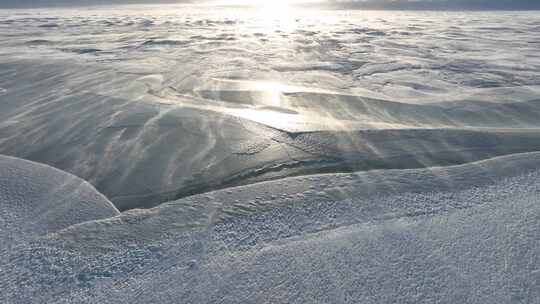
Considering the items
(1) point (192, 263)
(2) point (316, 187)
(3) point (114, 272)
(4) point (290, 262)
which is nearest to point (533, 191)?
(2) point (316, 187)

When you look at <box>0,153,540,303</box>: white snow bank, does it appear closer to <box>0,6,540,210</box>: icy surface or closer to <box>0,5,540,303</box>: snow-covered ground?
<box>0,5,540,303</box>: snow-covered ground

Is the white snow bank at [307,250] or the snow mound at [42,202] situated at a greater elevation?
the snow mound at [42,202]

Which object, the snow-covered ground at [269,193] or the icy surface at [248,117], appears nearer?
the snow-covered ground at [269,193]

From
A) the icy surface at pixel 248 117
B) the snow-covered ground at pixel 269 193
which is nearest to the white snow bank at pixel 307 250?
the snow-covered ground at pixel 269 193

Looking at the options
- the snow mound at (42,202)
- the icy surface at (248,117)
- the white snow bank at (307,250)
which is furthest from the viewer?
the icy surface at (248,117)

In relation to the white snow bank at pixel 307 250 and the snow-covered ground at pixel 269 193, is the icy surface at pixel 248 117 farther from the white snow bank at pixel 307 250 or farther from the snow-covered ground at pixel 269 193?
the white snow bank at pixel 307 250

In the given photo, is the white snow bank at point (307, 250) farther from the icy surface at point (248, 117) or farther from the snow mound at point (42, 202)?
the icy surface at point (248, 117)

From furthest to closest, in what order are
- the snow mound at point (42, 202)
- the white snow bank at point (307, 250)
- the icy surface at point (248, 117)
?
the icy surface at point (248, 117)
the snow mound at point (42, 202)
the white snow bank at point (307, 250)

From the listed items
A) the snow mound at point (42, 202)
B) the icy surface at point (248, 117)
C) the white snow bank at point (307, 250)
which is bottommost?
the white snow bank at point (307, 250)
